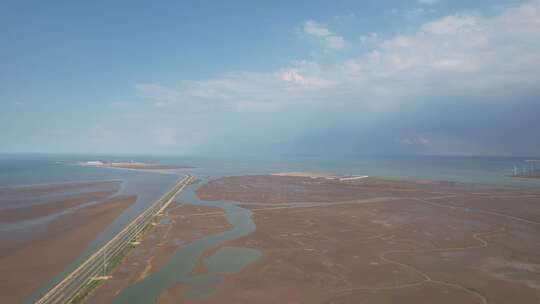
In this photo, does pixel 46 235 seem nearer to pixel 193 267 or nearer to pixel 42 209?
pixel 42 209

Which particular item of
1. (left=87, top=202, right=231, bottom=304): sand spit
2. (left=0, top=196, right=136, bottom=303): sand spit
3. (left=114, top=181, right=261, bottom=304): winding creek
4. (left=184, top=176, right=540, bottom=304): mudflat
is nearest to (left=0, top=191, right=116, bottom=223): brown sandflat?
(left=0, top=196, right=136, bottom=303): sand spit

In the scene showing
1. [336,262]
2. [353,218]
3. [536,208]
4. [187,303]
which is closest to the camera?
[187,303]

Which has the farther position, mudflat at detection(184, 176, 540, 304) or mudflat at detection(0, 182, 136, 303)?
mudflat at detection(0, 182, 136, 303)

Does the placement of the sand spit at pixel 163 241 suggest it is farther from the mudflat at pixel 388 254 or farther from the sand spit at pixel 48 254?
the sand spit at pixel 48 254

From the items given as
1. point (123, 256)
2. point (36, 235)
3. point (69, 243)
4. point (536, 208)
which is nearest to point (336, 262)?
point (123, 256)

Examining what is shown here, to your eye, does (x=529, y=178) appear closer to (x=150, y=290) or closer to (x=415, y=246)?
(x=415, y=246)

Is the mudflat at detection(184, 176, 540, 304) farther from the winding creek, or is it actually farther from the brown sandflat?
the brown sandflat

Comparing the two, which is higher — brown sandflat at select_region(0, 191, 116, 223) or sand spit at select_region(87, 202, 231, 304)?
brown sandflat at select_region(0, 191, 116, 223)
